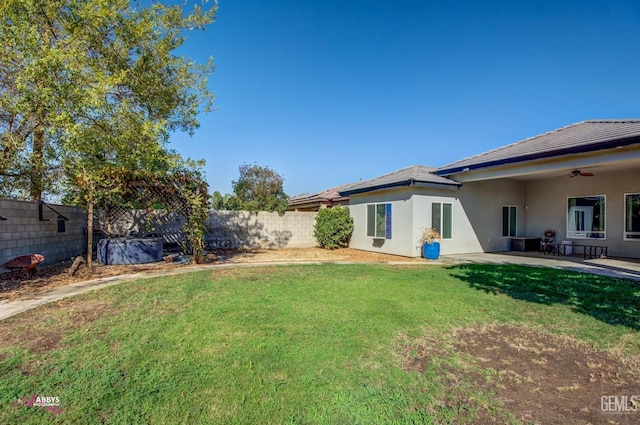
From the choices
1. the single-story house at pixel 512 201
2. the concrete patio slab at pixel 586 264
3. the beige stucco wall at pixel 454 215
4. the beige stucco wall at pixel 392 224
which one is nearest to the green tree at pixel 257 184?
the beige stucco wall at pixel 392 224

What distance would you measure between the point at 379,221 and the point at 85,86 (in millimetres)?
10968

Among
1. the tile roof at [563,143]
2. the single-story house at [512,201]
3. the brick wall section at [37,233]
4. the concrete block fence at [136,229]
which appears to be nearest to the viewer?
the brick wall section at [37,233]

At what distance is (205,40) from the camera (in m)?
11.8

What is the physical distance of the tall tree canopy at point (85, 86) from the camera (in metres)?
6.53

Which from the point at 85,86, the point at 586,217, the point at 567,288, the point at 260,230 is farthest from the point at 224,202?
the point at 586,217

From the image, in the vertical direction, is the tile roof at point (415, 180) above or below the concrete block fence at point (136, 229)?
above

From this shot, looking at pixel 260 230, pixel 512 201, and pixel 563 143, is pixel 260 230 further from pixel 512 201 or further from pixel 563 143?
pixel 563 143

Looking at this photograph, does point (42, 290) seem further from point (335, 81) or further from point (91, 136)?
point (335, 81)

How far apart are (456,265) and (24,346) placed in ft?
33.6

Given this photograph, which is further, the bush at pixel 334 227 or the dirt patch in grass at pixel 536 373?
the bush at pixel 334 227

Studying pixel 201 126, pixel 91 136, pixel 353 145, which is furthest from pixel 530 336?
pixel 353 145

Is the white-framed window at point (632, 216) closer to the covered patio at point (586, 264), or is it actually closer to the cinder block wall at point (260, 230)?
the covered patio at point (586, 264)
